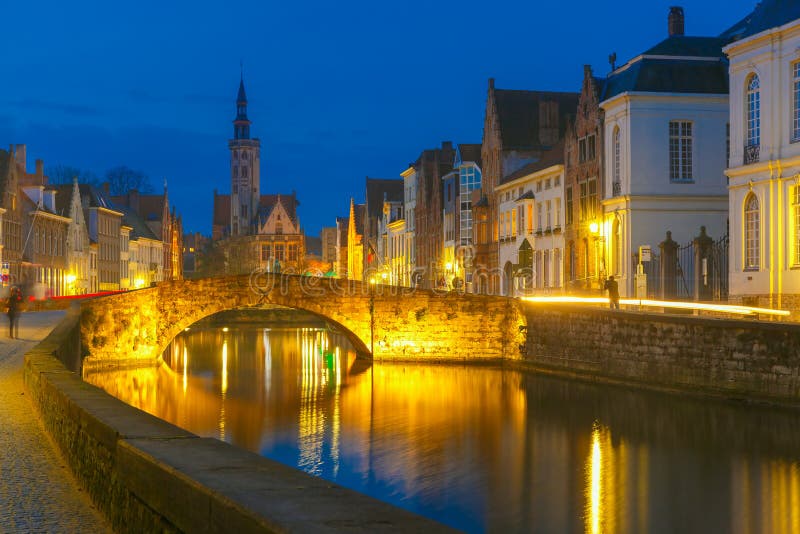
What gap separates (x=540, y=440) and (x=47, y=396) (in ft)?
40.1

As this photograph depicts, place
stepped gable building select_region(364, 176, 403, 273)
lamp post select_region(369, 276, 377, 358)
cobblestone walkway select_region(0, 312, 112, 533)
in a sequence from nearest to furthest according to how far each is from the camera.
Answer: cobblestone walkway select_region(0, 312, 112, 533), lamp post select_region(369, 276, 377, 358), stepped gable building select_region(364, 176, 403, 273)

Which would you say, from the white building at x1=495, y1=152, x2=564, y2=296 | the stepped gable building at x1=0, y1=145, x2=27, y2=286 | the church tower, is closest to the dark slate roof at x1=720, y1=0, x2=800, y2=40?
the white building at x1=495, y1=152, x2=564, y2=296

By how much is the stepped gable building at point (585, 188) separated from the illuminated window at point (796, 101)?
11.0 meters

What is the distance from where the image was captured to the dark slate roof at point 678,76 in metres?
35.3

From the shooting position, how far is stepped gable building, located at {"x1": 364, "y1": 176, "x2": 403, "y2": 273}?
9019 cm

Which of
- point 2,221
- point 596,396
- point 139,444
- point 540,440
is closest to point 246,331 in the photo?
point 2,221

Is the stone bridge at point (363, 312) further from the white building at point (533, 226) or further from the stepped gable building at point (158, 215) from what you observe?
the stepped gable building at point (158, 215)

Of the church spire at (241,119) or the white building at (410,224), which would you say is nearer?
the white building at (410,224)

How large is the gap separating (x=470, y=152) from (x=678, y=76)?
2478 centimetres

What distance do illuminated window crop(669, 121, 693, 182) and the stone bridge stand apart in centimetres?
634

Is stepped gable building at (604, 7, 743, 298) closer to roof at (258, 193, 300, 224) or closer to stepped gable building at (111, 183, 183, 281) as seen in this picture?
stepped gable building at (111, 183, 183, 281)

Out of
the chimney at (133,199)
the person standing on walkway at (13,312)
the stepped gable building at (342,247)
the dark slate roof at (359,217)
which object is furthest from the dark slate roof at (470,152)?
the stepped gable building at (342,247)

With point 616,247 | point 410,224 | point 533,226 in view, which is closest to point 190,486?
point 616,247

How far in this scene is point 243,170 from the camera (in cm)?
14900
